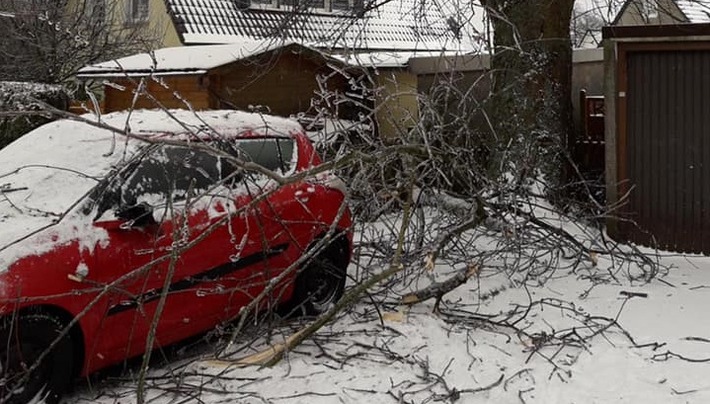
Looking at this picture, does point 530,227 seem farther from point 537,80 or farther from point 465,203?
point 537,80

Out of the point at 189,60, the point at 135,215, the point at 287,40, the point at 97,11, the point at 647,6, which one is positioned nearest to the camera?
the point at 135,215

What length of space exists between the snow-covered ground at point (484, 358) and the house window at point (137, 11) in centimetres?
1630

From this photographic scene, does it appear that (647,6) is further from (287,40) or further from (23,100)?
(23,100)

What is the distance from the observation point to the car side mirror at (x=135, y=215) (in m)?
4.81

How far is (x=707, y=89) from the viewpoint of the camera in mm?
7840

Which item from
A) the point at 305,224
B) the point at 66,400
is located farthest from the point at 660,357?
the point at 66,400

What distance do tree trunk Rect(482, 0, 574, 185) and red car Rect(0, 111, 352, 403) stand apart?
11.9 feet

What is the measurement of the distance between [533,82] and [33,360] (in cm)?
665

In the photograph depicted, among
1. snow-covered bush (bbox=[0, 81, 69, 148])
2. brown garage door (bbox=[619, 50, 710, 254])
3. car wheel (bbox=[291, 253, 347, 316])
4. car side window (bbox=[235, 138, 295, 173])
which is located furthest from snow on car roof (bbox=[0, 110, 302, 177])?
snow-covered bush (bbox=[0, 81, 69, 148])

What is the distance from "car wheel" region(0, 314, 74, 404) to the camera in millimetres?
4242

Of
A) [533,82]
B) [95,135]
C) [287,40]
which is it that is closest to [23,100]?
[287,40]

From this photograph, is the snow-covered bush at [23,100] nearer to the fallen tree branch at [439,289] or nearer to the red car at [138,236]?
the red car at [138,236]

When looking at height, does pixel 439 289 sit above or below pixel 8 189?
below

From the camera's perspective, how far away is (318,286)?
253 inches
